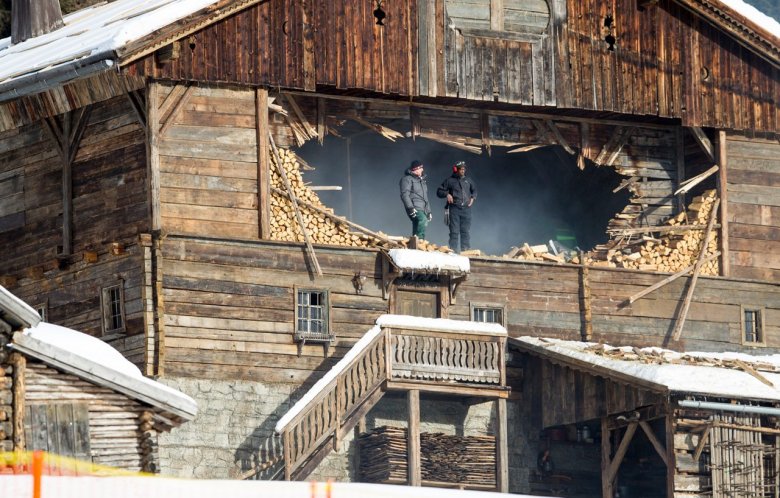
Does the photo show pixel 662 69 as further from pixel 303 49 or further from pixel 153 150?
pixel 153 150

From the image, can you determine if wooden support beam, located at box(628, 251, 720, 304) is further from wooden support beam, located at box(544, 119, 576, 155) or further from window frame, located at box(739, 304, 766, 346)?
wooden support beam, located at box(544, 119, 576, 155)

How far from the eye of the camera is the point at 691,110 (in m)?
51.3

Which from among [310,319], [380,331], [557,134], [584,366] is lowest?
[584,366]

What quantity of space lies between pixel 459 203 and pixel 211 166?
20.0 feet

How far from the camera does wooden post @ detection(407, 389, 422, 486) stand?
4553 centimetres

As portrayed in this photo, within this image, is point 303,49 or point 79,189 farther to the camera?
point 303,49

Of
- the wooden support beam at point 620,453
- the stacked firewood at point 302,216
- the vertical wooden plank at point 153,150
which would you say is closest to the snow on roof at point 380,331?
the stacked firewood at point 302,216

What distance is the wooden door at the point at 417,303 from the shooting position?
48.4 meters

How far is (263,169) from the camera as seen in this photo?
154ft

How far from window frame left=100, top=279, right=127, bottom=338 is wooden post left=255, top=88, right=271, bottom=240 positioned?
3061 mm

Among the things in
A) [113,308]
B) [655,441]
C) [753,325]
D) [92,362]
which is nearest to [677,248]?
[753,325]

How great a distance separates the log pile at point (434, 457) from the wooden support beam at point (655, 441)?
3597 millimetres

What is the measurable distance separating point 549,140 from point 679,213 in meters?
3.40

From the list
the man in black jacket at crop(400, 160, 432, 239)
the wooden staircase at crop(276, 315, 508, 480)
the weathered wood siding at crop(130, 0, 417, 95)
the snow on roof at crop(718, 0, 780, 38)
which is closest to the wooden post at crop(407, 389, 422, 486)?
the wooden staircase at crop(276, 315, 508, 480)
